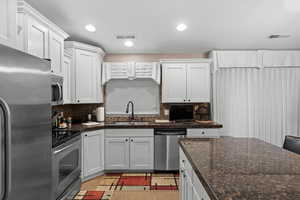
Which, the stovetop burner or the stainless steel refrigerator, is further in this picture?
the stovetop burner

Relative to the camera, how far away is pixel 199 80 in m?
4.23

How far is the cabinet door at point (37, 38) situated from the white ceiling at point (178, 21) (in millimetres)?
650

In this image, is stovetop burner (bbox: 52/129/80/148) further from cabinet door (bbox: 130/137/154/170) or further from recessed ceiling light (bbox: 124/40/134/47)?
recessed ceiling light (bbox: 124/40/134/47)

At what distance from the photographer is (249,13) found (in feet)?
11.1

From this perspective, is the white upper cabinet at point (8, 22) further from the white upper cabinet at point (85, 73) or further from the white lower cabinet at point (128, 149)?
the white lower cabinet at point (128, 149)

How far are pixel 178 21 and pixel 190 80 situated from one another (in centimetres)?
118

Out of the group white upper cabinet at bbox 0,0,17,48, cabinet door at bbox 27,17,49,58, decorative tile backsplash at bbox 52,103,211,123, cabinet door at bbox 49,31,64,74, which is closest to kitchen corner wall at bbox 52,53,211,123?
decorative tile backsplash at bbox 52,103,211,123

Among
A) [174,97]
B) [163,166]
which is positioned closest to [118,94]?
[174,97]

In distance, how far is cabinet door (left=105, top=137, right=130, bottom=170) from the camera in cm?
387

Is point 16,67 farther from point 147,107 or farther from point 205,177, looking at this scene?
point 147,107

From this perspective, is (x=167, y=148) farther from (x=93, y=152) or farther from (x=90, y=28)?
(x=90, y=28)

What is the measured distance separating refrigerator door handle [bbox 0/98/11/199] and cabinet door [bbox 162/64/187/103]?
11.0 feet

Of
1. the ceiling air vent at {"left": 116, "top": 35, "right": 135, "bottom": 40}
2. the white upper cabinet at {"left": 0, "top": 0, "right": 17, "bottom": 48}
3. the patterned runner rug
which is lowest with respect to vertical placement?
the patterned runner rug

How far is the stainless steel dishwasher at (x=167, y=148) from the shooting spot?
3.84 metres
